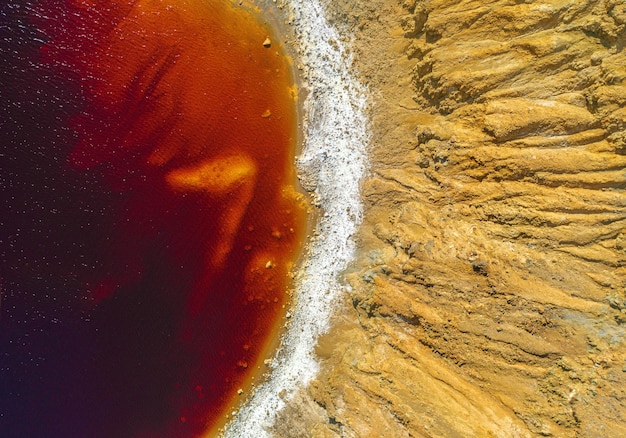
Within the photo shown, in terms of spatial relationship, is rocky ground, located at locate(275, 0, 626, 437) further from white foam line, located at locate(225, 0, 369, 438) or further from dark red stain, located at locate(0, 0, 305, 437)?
dark red stain, located at locate(0, 0, 305, 437)

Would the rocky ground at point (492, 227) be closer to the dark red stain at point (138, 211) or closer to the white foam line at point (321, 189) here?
the white foam line at point (321, 189)

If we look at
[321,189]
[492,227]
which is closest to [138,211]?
[321,189]

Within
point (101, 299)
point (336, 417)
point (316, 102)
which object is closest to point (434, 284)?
point (336, 417)

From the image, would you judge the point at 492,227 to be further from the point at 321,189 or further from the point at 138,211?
the point at 138,211

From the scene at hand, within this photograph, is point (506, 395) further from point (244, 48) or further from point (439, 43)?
point (244, 48)

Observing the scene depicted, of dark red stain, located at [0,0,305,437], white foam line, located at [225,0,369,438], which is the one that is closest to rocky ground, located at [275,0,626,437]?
white foam line, located at [225,0,369,438]

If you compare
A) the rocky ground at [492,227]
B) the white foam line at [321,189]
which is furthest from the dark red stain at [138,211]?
the rocky ground at [492,227]
